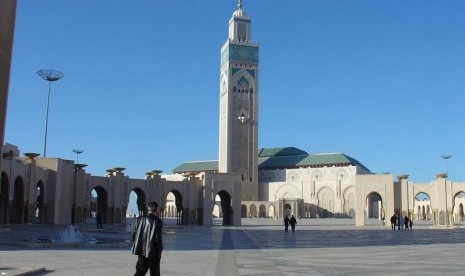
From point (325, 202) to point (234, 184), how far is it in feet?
124

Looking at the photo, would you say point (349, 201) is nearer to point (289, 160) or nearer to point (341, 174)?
point (341, 174)

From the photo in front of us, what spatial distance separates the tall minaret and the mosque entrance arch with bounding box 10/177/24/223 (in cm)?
4458

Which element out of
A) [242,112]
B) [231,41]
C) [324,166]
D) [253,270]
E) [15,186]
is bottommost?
[253,270]

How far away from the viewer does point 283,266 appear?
8.41 meters

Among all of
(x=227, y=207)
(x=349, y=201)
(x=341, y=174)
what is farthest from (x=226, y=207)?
(x=341, y=174)

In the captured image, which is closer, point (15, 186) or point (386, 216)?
point (15, 186)

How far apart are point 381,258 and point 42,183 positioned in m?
22.7

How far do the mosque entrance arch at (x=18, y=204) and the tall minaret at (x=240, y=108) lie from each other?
44578 millimetres

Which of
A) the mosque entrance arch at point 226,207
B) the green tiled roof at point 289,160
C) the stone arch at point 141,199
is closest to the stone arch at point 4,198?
the stone arch at point 141,199

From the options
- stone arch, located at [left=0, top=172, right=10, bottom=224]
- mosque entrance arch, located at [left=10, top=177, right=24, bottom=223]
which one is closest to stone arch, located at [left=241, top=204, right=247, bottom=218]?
mosque entrance arch, located at [left=10, top=177, right=24, bottom=223]

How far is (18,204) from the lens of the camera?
88.7ft

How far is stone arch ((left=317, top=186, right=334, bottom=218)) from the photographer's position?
71.2 m

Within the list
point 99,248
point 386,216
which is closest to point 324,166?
point 386,216

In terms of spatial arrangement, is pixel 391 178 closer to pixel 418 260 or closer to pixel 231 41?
pixel 418 260
